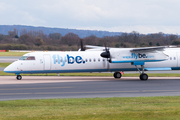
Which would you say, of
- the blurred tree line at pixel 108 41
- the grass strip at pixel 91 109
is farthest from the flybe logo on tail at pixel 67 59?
the blurred tree line at pixel 108 41

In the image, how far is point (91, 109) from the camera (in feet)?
41.4

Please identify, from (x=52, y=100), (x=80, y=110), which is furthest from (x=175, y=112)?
(x=52, y=100)

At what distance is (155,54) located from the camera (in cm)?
2856

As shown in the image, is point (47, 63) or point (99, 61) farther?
point (99, 61)

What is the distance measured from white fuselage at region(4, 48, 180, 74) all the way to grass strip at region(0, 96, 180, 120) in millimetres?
12739

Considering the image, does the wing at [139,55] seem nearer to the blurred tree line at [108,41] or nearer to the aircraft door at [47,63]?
the aircraft door at [47,63]

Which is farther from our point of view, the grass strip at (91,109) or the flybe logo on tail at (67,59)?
the flybe logo on tail at (67,59)

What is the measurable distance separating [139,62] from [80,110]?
17233 mm

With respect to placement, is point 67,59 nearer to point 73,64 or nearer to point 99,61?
point 73,64

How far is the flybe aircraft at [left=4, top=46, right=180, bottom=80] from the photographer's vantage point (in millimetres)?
27609

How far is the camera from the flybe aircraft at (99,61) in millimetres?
27609

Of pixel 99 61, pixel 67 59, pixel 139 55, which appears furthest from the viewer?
pixel 99 61

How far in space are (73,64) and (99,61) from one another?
2869mm

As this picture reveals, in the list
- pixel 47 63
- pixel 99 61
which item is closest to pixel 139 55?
pixel 99 61
